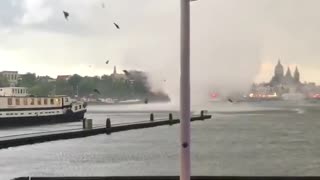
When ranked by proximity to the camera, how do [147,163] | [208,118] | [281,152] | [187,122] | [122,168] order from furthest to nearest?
[208,118]
[281,152]
[147,163]
[122,168]
[187,122]

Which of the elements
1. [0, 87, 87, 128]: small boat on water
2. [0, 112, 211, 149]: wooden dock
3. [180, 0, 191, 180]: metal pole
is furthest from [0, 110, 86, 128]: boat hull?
[180, 0, 191, 180]: metal pole

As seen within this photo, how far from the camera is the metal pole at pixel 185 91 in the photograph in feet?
25.2

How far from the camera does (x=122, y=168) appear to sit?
31781 mm

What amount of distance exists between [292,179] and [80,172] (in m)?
16.5

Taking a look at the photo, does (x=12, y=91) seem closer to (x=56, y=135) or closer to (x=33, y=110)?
(x=33, y=110)

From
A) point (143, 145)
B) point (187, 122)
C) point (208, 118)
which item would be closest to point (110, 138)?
point (143, 145)

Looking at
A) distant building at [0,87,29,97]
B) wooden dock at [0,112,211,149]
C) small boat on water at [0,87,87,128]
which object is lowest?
wooden dock at [0,112,211,149]

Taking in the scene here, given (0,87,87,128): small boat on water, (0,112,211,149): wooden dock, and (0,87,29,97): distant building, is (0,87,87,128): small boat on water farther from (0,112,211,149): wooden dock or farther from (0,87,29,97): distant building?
(0,87,29,97): distant building

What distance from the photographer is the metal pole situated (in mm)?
7695

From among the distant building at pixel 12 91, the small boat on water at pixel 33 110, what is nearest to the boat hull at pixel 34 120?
the small boat on water at pixel 33 110

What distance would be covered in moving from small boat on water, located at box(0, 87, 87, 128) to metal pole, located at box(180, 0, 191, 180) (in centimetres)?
8466

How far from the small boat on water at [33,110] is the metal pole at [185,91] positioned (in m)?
84.7

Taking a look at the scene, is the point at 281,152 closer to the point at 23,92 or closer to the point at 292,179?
the point at 292,179

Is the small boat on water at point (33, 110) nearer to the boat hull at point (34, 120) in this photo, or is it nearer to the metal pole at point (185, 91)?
the boat hull at point (34, 120)
